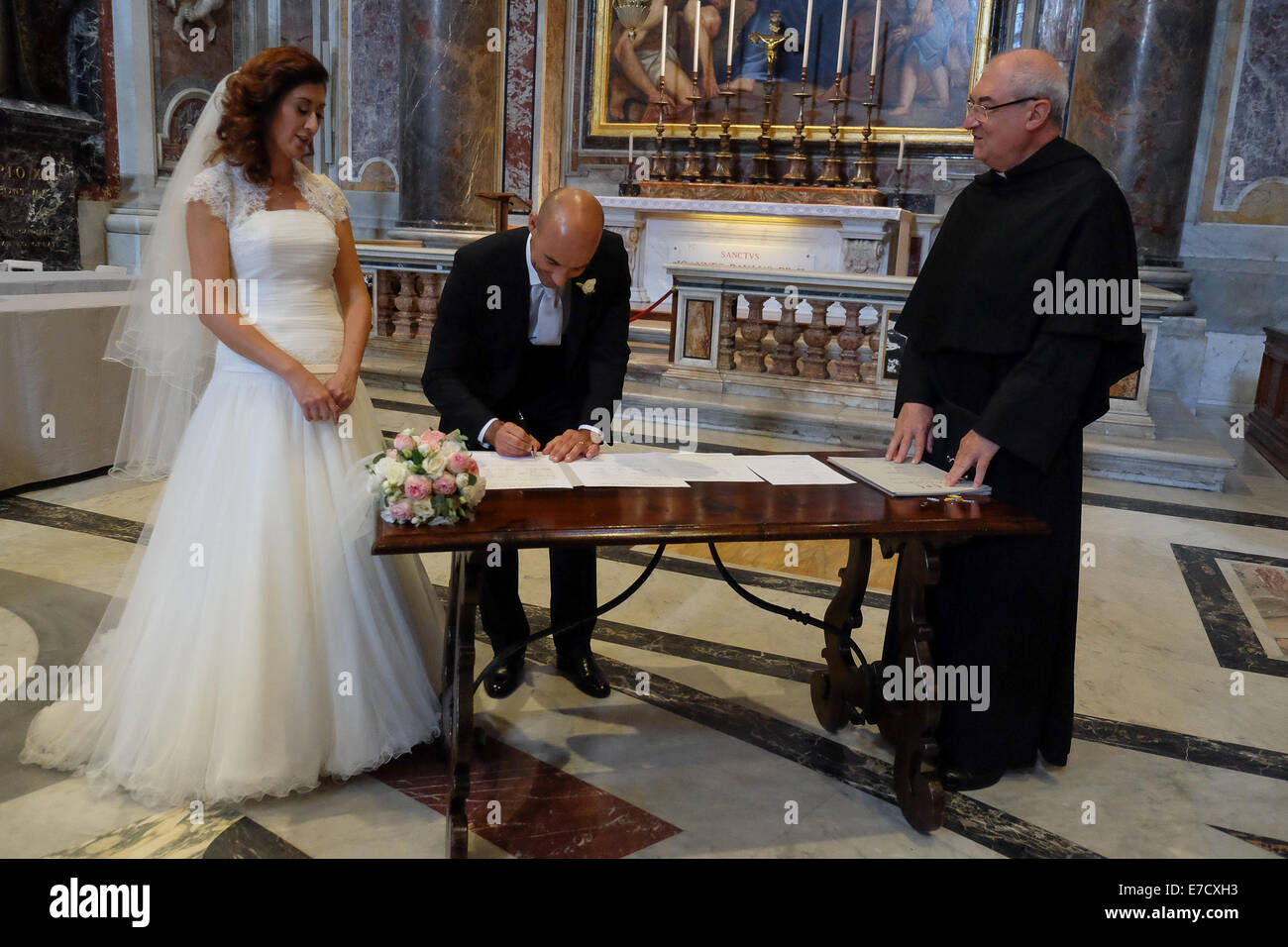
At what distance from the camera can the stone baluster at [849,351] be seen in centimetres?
805

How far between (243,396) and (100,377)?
3.66m

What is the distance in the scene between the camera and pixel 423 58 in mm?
11430

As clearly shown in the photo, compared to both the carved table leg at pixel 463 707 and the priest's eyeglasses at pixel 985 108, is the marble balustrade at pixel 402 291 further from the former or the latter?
the carved table leg at pixel 463 707

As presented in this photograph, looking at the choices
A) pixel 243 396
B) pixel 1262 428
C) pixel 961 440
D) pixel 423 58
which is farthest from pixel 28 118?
pixel 1262 428

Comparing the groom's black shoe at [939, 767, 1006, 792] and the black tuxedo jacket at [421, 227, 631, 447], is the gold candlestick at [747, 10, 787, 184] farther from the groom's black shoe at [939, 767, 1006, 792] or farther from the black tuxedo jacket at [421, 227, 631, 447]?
the groom's black shoe at [939, 767, 1006, 792]

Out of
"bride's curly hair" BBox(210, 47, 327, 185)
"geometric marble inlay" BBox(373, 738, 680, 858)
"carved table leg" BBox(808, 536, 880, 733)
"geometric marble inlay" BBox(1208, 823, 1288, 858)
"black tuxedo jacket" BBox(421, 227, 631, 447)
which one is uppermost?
"bride's curly hair" BBox(210, 47, 327, 185)

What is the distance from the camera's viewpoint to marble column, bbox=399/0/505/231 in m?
11.4

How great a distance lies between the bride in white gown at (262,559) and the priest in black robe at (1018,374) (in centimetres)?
161

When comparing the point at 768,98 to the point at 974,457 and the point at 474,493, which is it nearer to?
the point at 974,457

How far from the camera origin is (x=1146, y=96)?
9.09m

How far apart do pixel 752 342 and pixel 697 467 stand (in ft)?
17.9

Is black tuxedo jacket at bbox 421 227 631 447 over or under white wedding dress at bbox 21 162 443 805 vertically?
over

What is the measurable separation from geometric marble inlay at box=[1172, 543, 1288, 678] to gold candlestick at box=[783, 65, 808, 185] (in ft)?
22.7

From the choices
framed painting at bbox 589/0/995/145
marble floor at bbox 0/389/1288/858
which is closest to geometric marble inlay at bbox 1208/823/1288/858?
marble floor at bbox 0/389/1288/858
